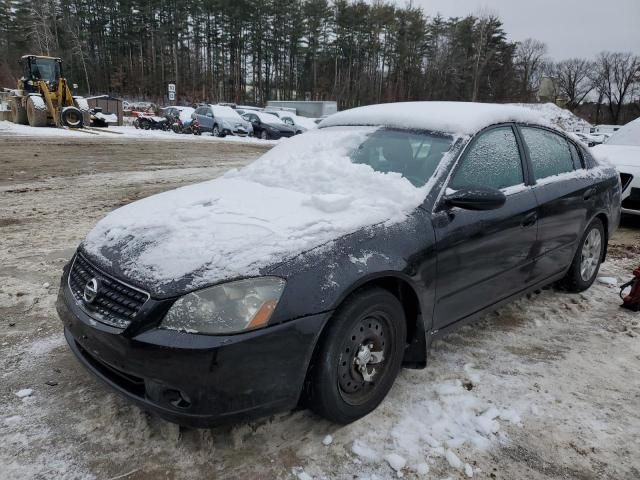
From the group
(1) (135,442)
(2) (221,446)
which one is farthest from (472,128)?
(1) (135,442)

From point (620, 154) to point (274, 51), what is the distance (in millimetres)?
61412

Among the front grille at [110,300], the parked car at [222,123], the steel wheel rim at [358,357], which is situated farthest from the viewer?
the parked car at [222,123]

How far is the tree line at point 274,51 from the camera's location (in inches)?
2323

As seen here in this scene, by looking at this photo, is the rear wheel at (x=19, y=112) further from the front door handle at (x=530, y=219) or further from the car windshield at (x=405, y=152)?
the front door handle at (x=530, y=219)

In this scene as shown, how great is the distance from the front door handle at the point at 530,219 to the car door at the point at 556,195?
69mm

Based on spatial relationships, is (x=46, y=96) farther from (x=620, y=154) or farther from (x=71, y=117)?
(x=620, y=154)

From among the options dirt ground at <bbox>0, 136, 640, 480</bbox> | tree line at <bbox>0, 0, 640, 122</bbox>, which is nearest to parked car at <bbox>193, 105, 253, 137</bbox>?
dirt ground at <bbox>0, 136, 640, 480</bbox>

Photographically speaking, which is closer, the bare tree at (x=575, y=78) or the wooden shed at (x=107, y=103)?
the wooden shed at (x=107, y=103)

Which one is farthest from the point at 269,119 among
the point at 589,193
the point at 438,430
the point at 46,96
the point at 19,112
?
the point at 438,430

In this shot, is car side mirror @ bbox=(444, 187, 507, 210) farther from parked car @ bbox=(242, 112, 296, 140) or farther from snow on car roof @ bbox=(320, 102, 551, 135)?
parked car @ bbox=(242, 112, 296, 140)

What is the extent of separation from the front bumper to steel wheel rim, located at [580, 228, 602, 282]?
3.13 m

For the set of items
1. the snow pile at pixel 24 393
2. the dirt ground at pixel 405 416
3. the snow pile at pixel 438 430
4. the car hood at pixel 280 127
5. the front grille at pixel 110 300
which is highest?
the front grille at pixel 110 300

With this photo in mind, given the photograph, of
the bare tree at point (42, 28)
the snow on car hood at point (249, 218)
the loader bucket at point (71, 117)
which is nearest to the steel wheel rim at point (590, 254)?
the snow on car hood at point (249, 218)

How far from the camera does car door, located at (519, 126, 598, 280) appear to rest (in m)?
3.48
